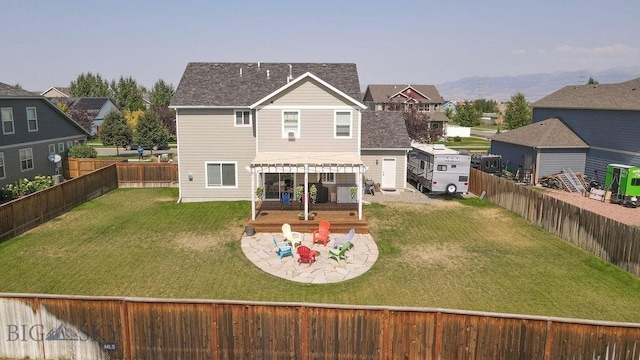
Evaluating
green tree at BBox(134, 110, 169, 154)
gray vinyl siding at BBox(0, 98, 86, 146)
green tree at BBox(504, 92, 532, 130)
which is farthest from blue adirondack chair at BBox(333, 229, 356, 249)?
green tree at BBox(504, 92, 532, 130)

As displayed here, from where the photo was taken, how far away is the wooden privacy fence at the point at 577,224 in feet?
53.2

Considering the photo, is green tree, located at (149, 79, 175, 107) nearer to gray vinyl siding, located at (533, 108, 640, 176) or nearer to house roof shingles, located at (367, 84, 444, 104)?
house roof shingles, located at (367, 84, 444, 104)

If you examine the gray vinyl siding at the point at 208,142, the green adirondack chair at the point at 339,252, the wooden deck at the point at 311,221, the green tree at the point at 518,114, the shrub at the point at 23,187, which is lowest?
the green adirondack chair at the point at 339,252

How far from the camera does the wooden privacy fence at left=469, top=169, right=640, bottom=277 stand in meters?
16.2

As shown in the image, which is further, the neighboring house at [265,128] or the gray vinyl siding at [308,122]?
the gray vinyl siding at [308,122]

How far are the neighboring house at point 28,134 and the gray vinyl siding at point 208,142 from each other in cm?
1198

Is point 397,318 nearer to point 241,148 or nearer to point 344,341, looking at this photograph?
point 344,341

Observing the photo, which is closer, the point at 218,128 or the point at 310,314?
the point at 310,314

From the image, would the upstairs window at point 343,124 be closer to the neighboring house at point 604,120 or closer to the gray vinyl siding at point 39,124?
the neighboring house at point 604,120

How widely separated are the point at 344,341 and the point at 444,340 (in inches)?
91.6

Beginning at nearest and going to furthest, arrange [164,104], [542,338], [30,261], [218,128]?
[542,338] → [30,261] → [218,128] → [164,104]

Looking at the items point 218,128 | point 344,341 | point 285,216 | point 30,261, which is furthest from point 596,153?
point 30,261

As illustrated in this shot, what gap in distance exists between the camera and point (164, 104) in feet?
261

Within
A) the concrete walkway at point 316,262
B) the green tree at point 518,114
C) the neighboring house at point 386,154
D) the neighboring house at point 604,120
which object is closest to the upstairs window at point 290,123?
the neighboring house at point 386,154
